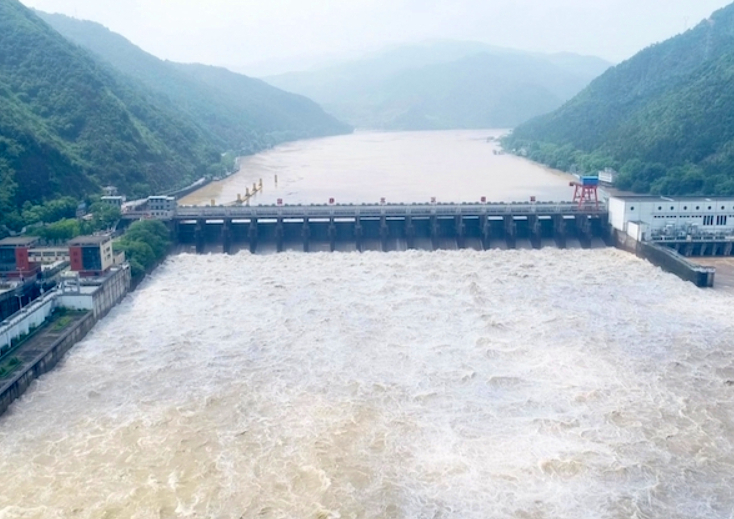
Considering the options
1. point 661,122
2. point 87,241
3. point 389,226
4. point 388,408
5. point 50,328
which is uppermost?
point 661,122

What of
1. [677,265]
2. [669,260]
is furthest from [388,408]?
[669,260]

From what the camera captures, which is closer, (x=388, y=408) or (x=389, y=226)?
(x=388, y=408)

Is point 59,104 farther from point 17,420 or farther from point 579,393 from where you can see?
point 579,393

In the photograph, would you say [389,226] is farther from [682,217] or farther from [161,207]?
[682,217]

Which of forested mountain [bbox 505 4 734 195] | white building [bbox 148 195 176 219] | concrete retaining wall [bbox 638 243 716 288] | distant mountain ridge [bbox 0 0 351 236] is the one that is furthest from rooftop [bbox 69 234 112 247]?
forested mountain [bbox 505 4 734 195]

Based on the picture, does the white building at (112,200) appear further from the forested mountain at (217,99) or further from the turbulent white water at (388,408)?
the forested mountain at (217,99)

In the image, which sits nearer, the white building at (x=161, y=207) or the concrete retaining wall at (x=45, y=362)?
the concrete retaining wall at (x=45, y=362)

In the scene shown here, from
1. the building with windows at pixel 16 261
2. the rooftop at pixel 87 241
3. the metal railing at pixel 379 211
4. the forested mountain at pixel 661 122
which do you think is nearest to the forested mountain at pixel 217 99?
the forested mountain at pixel 661 122
